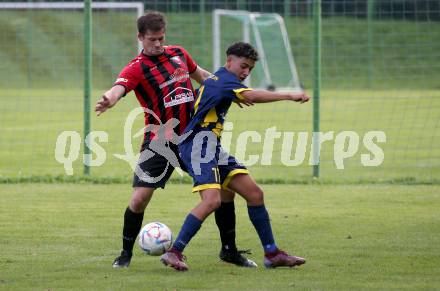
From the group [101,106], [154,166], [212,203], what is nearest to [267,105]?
[154,166]

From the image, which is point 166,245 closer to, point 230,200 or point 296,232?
point 230,200

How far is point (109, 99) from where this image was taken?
697cm

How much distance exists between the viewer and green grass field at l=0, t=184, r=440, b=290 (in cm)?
669

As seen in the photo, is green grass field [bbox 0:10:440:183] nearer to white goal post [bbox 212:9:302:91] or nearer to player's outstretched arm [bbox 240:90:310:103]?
white goal post [bbox 212:9:302:91]

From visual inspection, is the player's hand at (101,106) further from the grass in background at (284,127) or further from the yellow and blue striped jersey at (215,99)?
the grass in background at (284,127)

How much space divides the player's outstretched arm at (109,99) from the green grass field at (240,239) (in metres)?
1.19

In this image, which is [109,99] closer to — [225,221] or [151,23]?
[151,23]

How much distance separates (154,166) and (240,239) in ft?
4.94

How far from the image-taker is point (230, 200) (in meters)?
7.69

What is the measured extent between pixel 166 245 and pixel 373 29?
19.2 meters

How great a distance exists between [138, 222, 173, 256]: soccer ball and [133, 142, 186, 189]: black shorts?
343 millimetres

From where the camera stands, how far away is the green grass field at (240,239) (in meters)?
6.69

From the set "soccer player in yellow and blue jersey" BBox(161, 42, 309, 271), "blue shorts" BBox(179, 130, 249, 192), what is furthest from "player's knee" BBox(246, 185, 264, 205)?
"blue shorts" BBox(179, 130, 249, 192)

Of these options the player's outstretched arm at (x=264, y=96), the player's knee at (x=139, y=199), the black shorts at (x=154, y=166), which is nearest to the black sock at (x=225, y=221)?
the black shorts at (x=154, y=166)
